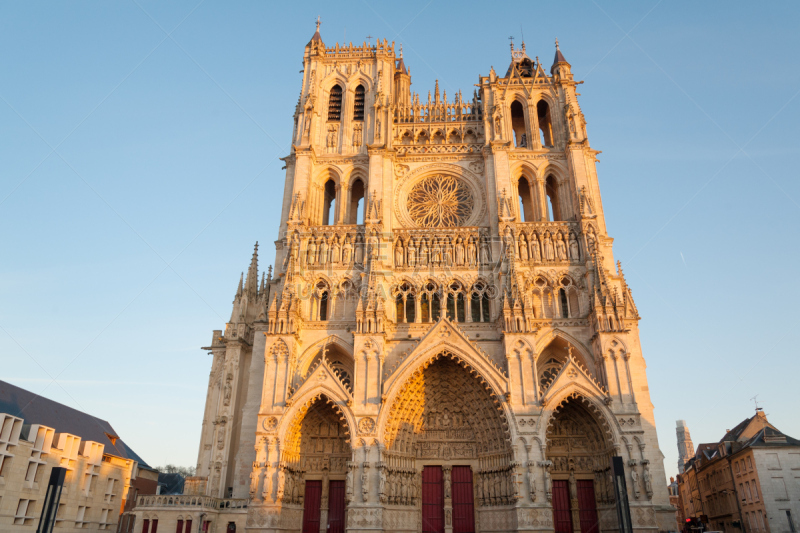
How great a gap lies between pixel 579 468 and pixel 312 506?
38.3 feet

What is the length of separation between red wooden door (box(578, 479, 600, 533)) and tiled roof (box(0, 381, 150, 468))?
80.8 ft

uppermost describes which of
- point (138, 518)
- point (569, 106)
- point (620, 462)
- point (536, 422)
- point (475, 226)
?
point (569, 106)

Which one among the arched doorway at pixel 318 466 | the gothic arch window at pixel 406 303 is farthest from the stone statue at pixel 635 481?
the arched doorway at pixel 318 466

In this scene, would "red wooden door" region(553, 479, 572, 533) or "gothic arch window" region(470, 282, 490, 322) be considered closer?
"red wooden door" region(553, 479, 572, 533)

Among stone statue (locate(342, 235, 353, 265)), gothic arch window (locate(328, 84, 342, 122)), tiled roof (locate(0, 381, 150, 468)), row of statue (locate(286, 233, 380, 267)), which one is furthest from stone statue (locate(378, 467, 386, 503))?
gothic arch window (locate(328, 84, 342, 122))

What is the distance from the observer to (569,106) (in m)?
30.7

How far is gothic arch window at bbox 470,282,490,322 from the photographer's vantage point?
87.2ft

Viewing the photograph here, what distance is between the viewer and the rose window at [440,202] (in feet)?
98.8

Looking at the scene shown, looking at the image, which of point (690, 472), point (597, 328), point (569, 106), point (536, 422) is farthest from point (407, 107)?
point (690, 472)

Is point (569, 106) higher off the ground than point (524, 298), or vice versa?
point (569, 106)

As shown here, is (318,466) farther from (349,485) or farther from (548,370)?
(548,370)

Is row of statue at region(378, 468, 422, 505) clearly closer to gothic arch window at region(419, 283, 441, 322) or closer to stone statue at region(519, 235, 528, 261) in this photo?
gothic arch window at region(419, 283, 441, 322)

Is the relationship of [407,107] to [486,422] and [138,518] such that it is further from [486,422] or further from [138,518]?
[138,518]

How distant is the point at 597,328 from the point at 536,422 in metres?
4.99
